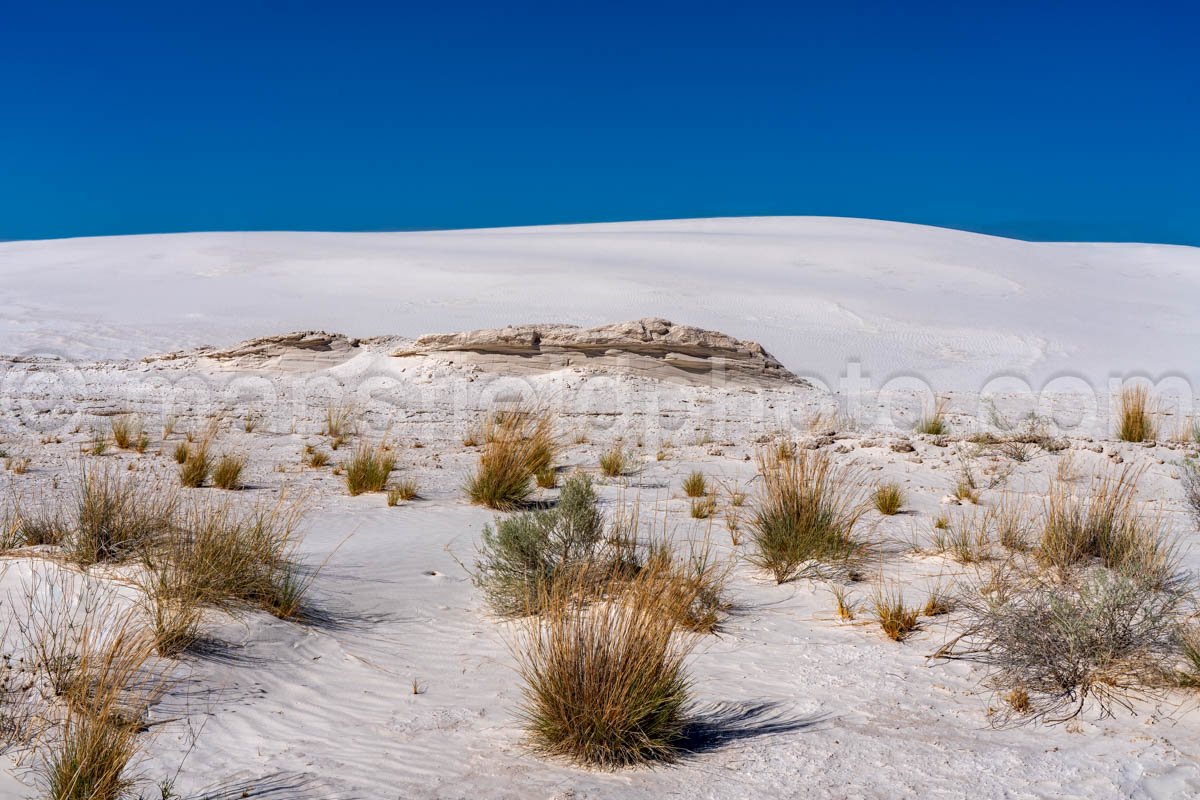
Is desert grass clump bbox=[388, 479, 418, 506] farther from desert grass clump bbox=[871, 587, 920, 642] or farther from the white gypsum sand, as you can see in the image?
desert grass clump bbox=[871, 587, 920, 642]

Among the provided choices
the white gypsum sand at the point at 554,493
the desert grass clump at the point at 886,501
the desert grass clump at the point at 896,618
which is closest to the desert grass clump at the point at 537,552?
the white gypsum sand at the point at 554,493

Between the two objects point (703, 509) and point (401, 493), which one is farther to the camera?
point (401, 493)

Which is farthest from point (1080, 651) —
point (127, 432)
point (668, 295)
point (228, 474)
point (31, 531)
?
point (668, 295)

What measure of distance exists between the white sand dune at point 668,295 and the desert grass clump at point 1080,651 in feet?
54.3

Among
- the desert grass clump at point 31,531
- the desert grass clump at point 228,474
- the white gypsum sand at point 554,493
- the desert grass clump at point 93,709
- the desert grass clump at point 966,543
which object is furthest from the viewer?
the desert grass clump at point 228,474

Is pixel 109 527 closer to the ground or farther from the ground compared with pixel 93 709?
farther from the ground

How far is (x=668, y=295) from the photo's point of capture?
89.8ft

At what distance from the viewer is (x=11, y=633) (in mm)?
3873

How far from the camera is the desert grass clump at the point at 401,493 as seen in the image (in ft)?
25.9

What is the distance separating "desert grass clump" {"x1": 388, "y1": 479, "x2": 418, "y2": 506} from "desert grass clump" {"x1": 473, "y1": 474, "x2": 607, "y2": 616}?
7.04ft

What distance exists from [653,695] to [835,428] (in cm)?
966

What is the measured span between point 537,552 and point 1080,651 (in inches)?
111

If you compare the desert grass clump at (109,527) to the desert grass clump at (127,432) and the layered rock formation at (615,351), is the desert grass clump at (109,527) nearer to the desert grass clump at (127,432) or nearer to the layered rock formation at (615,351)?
the desert grass clump at (127,432)

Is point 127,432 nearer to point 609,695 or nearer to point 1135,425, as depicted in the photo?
point 609,695
